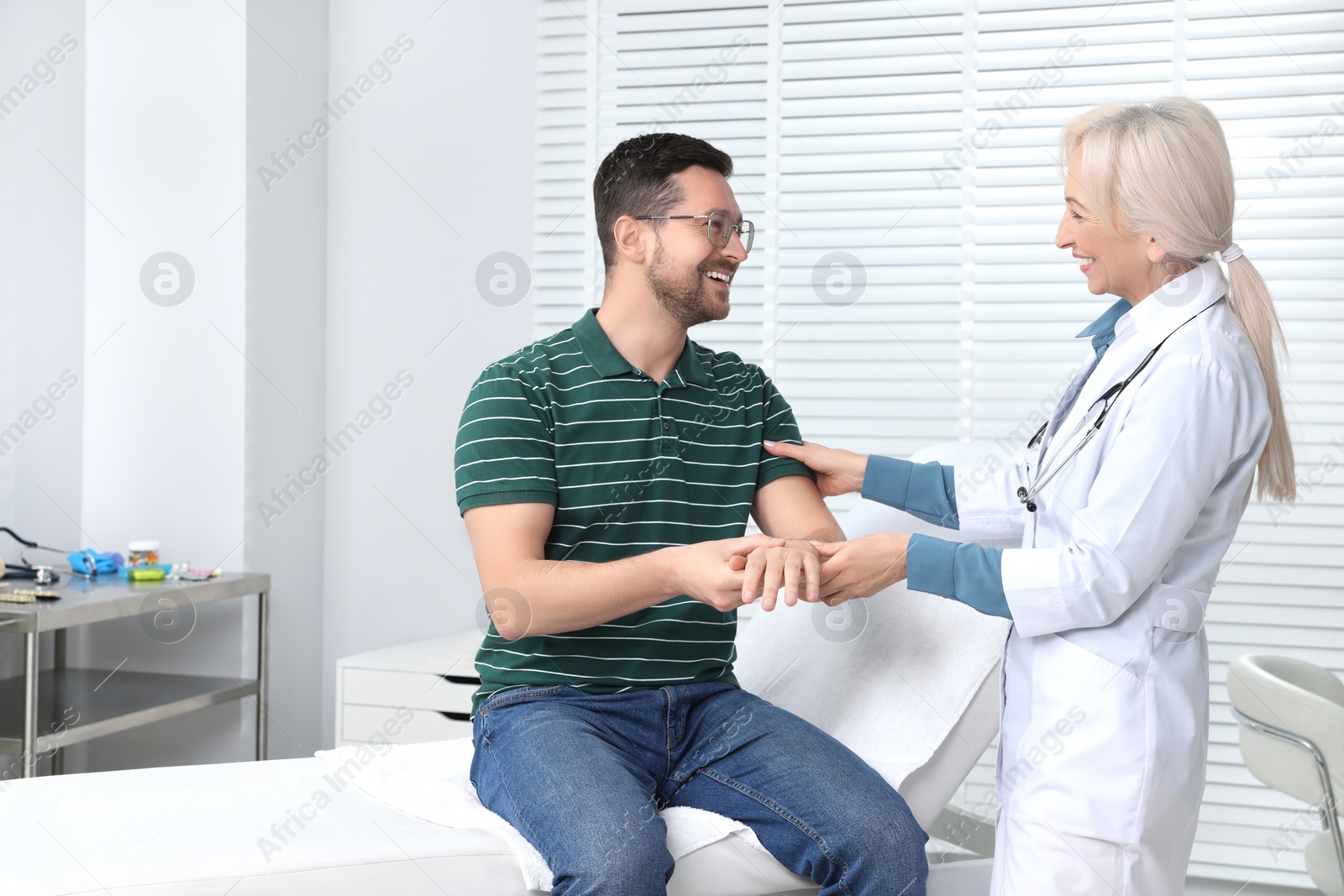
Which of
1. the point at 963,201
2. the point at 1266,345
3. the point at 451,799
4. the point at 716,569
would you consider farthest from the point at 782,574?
the point at 963,201

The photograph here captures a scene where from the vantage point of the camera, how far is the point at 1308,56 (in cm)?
265

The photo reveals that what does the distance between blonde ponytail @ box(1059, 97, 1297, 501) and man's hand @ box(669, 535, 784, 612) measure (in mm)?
603

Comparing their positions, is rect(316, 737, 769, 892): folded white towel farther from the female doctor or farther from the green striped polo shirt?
the female doctor

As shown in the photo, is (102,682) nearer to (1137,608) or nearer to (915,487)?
(915,487)

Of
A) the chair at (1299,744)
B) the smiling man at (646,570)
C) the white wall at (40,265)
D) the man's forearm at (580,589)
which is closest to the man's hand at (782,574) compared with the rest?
the smiling man at (646,570)

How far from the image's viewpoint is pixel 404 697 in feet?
8.57

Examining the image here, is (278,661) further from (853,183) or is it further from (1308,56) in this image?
(1308,56)

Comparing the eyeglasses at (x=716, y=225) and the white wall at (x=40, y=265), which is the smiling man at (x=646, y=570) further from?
the white wall at (x=40, y=265)

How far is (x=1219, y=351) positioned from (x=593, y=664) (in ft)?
3.00

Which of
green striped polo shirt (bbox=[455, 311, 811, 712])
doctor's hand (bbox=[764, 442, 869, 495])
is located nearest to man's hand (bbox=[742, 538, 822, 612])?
green striped polo shirt (bbox=[455, 311, 811, 712])

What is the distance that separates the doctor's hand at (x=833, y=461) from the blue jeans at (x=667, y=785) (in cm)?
39

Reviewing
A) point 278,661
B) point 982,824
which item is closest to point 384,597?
point 278,661

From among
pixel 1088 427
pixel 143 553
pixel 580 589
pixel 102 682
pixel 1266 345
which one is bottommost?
pixel 102 682

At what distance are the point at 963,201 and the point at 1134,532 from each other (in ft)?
5.76
